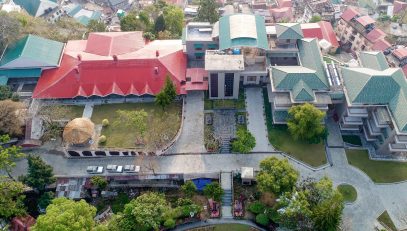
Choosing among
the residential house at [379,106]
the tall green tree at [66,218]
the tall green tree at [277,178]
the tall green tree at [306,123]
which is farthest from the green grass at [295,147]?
the tall green tree at [66,218]

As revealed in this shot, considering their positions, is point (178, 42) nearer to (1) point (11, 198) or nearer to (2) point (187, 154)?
(2) point (187, 154)

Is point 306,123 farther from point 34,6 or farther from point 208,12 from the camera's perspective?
point 34,6

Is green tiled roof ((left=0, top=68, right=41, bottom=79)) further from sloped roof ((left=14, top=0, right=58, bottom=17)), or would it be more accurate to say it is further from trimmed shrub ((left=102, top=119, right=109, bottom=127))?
sloped roof ((left=14, top=0, right=58, bottom=17))

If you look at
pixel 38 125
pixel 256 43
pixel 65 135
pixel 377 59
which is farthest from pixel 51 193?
pixel 377 59

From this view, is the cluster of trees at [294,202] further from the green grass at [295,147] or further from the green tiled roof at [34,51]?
the green tiled roof at [34,51]

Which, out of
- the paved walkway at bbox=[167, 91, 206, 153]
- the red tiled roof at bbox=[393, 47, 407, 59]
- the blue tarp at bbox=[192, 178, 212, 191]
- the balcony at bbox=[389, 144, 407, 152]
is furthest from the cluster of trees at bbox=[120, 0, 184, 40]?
the red tiled roof at bbox=[393, 47, 407, 59]

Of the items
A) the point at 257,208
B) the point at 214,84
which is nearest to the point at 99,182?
the point at 257,208
